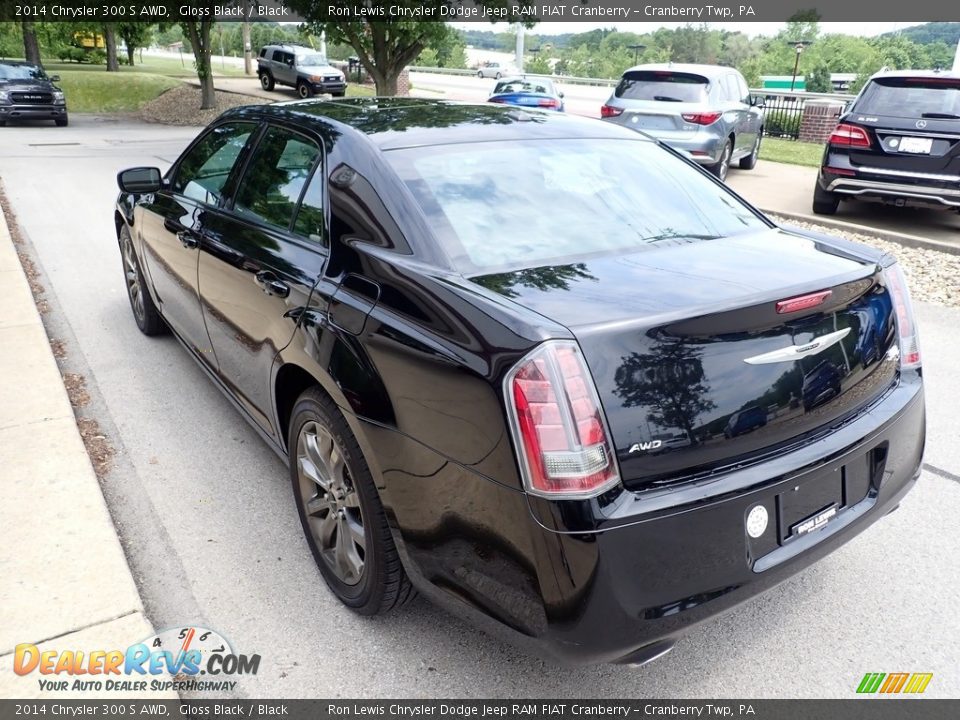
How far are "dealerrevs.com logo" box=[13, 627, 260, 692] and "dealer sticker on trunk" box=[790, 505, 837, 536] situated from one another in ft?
5.63

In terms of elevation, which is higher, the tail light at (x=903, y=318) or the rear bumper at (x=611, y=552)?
the tail light at (x=903, y=318)

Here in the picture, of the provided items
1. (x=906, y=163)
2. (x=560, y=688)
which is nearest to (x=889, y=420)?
(x=560, y=688)

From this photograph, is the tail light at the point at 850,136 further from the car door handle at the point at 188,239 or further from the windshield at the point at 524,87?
the windshield at the point at 524,87

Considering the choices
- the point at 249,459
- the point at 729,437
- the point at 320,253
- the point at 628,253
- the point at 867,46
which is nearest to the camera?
the point at 729,437

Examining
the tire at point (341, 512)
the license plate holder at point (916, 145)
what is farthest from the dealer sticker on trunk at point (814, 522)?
the license plate holder at point (916, 145)

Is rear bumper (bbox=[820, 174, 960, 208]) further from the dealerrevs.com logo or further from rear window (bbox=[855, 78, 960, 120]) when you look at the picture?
the dealerrevs.com logo

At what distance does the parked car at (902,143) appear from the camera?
8.34 meters

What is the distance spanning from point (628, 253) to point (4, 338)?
4519mm

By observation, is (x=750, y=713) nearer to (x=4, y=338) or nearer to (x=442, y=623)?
(x=442, y=623)

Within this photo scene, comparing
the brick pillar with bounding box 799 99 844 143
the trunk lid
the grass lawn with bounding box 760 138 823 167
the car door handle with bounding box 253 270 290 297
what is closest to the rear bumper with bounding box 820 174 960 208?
the grass lawn with bounding box 760 138 823 167

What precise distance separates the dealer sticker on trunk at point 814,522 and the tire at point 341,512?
1.19 metres

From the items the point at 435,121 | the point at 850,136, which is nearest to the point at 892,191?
the point at 850,136

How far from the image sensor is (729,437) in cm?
207

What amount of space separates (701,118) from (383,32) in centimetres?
1156
